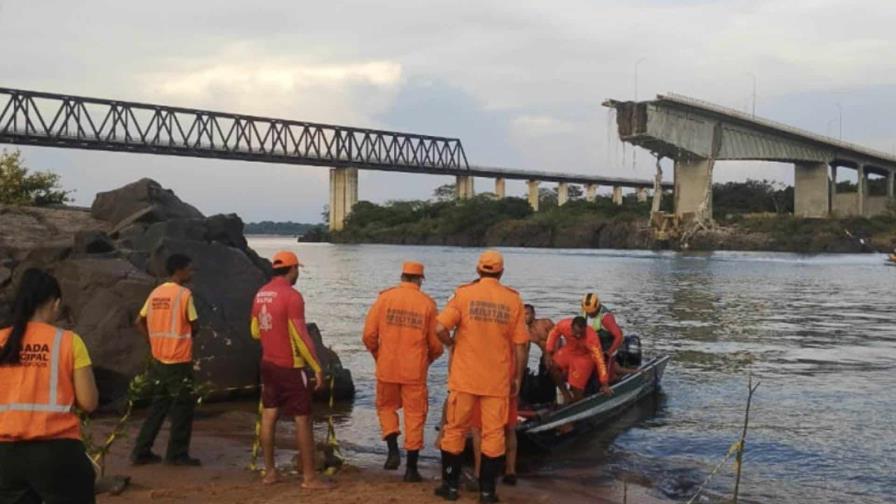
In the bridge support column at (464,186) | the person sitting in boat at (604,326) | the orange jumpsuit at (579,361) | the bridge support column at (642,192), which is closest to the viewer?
the orange jumpsuit at (579,361)

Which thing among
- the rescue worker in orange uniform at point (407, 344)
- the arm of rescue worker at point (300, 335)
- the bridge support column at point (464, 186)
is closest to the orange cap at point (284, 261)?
the arm of rescue worker at point (300, 335)

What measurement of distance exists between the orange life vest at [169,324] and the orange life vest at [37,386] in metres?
3.98

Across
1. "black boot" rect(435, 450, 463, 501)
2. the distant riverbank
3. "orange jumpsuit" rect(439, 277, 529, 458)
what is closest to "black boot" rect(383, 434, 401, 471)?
"black boot" rect(435, 450, 463, 501)

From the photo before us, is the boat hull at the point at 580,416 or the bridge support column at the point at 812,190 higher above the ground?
the bridge support column at the point at 812,190

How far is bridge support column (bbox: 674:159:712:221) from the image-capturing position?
9625cm

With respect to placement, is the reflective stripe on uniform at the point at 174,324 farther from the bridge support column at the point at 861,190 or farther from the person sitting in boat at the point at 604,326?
the bridge support column at the point at 861,190

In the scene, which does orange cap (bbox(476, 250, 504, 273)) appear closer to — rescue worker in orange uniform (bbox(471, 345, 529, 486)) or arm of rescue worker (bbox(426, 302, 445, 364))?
rescue worker in orange uniform (bbox(471, 345, 529, 486))

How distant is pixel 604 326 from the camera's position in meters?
13.5

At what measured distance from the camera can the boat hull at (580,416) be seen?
11258 millimetres

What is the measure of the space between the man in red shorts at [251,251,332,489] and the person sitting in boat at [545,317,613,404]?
→ 460cm

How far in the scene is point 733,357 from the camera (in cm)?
2302

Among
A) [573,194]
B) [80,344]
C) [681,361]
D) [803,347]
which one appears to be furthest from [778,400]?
[573,194]

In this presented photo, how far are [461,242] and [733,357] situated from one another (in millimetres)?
116038

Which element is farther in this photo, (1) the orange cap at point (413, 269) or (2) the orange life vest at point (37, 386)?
(1) the orange cap at point (413, 269)
